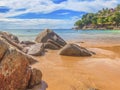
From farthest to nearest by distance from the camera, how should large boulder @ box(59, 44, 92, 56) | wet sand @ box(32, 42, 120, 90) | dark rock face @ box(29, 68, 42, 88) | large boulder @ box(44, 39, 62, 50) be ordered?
large boulder @ box(44, 39, 62, 50), large boulder @ box(59, 44, 92, 56), wet sand @ box(32, 42, 120, 90), dark rock face @ box(29, 68, 42, 88)

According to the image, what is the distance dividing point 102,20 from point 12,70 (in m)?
96.0

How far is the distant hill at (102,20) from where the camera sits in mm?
90625

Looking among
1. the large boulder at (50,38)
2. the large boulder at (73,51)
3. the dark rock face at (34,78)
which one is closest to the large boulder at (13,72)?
the dark rock face at (34,78)

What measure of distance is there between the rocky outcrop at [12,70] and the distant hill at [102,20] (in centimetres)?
8098

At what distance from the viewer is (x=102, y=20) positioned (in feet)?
322

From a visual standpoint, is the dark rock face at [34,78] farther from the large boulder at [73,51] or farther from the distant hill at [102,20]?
the distant hill at [102,20]

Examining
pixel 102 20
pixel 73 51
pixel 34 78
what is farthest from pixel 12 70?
pixel 102 20

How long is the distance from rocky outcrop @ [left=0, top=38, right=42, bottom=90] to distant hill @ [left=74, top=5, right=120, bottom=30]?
81.0 m

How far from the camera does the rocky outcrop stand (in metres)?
4.44

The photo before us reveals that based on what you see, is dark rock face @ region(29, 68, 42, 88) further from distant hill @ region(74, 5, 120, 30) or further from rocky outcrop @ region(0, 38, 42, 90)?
distant hill @ region(74, 5, 120, 30)

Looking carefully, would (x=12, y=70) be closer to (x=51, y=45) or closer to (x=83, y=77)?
(x=83, y=77)

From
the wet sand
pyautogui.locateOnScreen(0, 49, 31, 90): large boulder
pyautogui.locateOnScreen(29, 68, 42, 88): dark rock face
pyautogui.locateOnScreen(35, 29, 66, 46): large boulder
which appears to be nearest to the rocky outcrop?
pyautogui.locateOnScreen(0, 49, 31, 90): large boulder

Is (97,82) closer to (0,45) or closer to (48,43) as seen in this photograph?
(0,45)

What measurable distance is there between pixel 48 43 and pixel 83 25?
327ft
